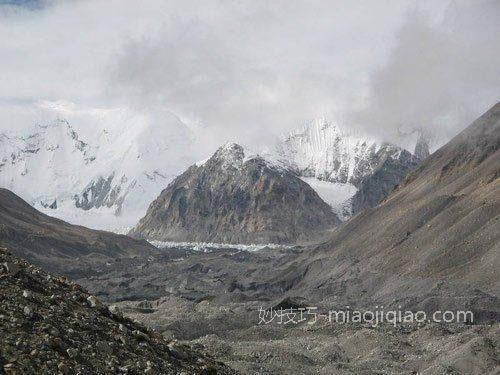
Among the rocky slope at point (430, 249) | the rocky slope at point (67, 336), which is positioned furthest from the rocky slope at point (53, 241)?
the rocky slope at point (67, 336)

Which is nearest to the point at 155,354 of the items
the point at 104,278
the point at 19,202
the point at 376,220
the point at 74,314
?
the point at 74,314

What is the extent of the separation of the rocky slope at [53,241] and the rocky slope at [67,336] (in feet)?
356

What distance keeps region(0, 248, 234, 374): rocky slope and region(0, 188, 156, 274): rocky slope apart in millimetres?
108382

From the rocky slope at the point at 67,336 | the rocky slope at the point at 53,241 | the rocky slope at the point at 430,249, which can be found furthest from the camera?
the rocky slope at the point at 53,241

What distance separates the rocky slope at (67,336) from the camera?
602 inches

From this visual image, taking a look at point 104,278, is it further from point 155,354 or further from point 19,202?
point 155,354

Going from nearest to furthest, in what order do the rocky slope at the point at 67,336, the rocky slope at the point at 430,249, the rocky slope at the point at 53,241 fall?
1. the rocky slope at the point at 67,336
2. the rocky slope at the point at 430,249
3. the rocky slope at the point at 53,241

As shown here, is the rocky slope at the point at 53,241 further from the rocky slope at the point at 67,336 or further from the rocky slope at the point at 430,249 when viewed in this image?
the rocky slope at the point at 67,336

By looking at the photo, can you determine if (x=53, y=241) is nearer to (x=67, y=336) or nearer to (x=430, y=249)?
(x=430, y=249)

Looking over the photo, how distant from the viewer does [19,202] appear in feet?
620

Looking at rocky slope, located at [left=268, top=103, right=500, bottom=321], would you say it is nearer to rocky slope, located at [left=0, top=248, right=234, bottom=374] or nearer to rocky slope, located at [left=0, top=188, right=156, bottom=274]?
rocky slope, located at [left=0, top=248, right=234, bottom=374]

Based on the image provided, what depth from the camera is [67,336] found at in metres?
16.9

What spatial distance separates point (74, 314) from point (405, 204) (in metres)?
83.8

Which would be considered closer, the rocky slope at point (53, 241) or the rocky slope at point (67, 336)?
the rocky slope at point (67, 336)
